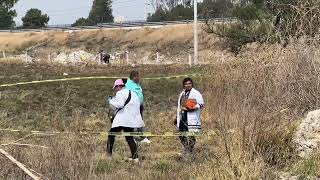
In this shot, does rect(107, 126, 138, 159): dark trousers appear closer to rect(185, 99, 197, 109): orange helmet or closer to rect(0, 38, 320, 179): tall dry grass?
rect(0, 38, 320, 179): tall dry grass

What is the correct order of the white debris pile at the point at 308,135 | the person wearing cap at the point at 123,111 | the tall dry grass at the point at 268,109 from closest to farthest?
the tall dry grass at the point at 268,109 → the white debris pile at the point at 308,135 → the person wearing cap at the point at 123,111

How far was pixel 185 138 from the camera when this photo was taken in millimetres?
9633

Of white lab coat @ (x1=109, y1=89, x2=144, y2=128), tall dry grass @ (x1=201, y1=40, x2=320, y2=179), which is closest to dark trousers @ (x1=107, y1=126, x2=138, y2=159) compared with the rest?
white lab coat @ (x1=109, y1=89, x2=144, y2=128)

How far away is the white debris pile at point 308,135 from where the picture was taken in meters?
7.10

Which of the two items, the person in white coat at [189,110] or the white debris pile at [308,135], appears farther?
the person in white coat at [189,110]

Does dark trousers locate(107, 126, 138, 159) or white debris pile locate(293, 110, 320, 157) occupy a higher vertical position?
white debris pile locate(293, 110, 320, 157)

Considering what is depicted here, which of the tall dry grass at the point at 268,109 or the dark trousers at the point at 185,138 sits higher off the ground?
the tall dry grass at the point at 268,109

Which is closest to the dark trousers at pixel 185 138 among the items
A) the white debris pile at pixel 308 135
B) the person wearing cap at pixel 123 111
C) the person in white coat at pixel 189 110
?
the person in white coat at pixel 189 110

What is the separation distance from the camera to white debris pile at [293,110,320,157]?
7.10 metres

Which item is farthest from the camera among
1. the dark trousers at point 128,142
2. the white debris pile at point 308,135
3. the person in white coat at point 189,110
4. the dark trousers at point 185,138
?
the person in white coat at point 189,110

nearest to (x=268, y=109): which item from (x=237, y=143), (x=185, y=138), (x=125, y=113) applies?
(x=237, y=143)

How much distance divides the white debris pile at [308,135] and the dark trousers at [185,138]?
1.99 meters

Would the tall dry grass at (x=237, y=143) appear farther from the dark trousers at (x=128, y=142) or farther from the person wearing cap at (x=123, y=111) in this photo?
the person wearing cap at (x=123, y=111)

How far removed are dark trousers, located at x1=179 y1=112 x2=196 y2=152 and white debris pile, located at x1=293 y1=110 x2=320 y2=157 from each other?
6.54 ft
